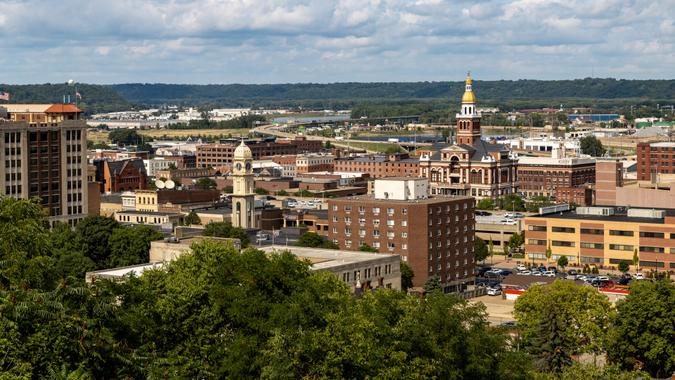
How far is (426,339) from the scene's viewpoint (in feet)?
174

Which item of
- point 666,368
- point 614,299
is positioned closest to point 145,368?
point 666,368

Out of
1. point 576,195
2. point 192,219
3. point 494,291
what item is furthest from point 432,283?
point 576,195

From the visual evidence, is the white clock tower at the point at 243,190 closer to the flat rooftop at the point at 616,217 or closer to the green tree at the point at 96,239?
the green tree at the point at 96,239

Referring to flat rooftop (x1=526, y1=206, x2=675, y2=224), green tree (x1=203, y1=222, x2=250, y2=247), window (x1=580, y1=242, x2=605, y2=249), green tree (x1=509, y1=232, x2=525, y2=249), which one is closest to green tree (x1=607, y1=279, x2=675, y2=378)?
green tree (x1=203, y1=222, x2=250, y2=247)

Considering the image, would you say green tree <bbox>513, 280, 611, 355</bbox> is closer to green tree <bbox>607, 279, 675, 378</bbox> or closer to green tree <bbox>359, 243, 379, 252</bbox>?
green tree <bbox>607, 279, 675, 378</bbox>

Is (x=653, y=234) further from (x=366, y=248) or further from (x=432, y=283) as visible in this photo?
(x=366, y=248)

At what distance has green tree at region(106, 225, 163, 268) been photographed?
102188 millimetres

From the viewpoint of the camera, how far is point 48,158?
11694 cm

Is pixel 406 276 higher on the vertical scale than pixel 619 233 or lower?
lower

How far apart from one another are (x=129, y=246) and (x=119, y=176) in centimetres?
8613

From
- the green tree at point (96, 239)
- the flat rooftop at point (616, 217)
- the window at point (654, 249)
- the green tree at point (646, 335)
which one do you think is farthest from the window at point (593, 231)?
the green tree at point (646, 335)

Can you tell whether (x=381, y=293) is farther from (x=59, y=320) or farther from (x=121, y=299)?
(x=59, y=320)

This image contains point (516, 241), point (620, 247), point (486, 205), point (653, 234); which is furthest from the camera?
point (486, 205)

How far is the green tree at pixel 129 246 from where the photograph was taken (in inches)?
4023
